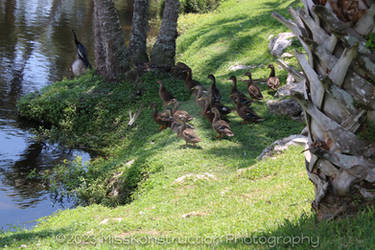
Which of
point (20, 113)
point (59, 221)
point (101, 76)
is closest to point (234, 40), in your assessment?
point (101, 76)

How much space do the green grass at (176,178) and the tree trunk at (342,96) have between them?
479 mm

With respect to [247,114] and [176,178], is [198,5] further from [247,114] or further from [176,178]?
[176,178]

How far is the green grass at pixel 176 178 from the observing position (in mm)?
5859

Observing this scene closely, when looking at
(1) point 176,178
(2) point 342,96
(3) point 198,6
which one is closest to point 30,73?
(1) point 176,178

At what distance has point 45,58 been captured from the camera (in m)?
22.8

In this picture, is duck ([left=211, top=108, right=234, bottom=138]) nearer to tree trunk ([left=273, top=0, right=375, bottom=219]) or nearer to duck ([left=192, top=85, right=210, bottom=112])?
duck ([left=192, top=85, right=210, bottom=112])

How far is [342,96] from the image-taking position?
4441mm

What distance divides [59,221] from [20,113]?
8.66m

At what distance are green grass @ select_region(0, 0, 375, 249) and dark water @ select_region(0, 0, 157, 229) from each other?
0.89 meters

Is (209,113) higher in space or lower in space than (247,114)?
lower

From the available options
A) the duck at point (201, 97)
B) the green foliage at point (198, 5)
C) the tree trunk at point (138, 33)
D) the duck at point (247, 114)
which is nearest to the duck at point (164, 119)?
the duck at point (201, 97)

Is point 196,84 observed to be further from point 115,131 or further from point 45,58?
point 45,58

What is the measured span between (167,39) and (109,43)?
2.30 m

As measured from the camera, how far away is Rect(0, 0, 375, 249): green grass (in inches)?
231
